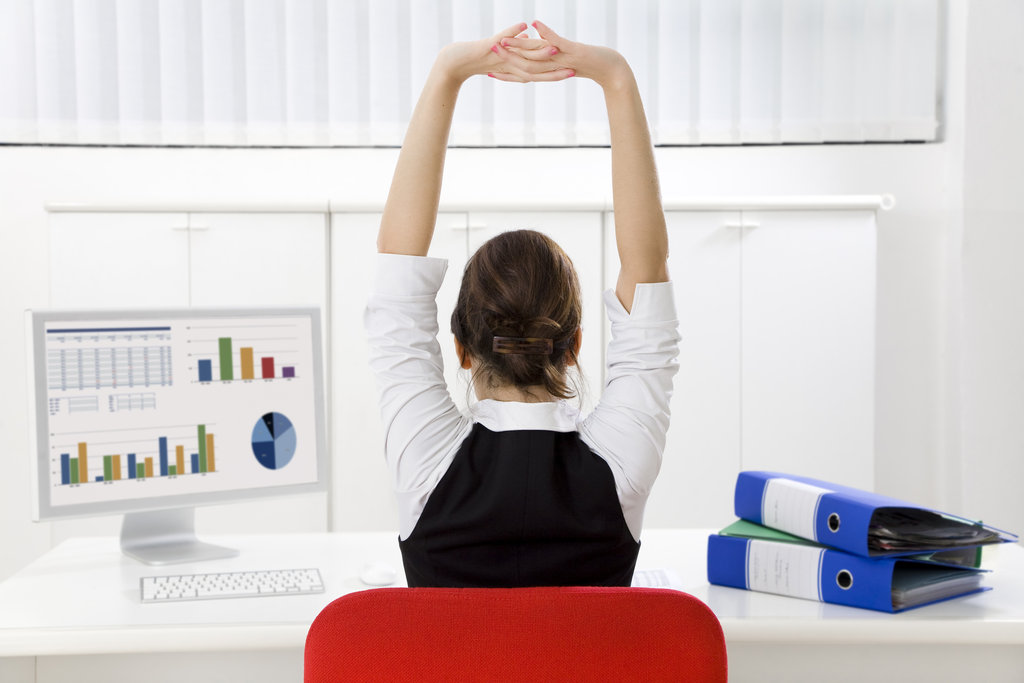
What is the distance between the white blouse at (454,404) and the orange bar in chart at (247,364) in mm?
747

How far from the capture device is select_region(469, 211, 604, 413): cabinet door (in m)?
3.04

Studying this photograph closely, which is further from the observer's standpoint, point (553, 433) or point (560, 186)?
point (560, 186)

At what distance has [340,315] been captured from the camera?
309 centimetres

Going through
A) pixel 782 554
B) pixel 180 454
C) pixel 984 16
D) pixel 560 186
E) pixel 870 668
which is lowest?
pixel 870 668

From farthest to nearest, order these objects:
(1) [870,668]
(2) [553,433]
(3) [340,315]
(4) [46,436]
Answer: (3) [340,315] → (4) [46,436] → (1) [870,668] → (2) [553,433]

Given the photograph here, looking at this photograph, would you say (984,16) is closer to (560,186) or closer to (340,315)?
(560,186)

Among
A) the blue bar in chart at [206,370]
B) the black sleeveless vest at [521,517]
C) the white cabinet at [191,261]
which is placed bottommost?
the black sleeveless vest at [521,517]

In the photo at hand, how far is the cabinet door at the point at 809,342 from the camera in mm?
3076

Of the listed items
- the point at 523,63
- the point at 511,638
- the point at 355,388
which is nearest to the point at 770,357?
the point at 355,388

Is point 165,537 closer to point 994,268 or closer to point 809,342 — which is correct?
point 809,342

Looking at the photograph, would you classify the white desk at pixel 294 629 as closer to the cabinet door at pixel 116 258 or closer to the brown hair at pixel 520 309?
the brown hair at pixel 520 309

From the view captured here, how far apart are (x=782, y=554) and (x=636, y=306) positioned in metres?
0.57

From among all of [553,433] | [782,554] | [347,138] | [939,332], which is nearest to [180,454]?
[553,433]

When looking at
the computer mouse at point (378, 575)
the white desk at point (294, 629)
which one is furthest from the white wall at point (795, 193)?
the computer mouse at point (378, 575)
